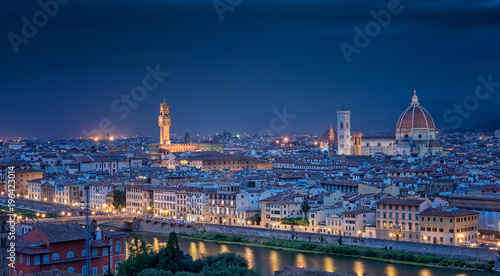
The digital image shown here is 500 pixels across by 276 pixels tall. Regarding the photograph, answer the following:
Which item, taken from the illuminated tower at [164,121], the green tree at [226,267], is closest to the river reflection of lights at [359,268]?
→ the green tree at [226,267]

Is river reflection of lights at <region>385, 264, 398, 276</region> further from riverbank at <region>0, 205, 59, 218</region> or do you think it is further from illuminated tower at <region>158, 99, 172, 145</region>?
illuminated tower at <region>158, 99, 172, 145</region>

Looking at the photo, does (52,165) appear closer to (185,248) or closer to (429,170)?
(429,170)

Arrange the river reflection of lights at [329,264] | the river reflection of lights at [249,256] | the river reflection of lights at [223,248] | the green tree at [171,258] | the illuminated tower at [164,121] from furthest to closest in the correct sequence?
the illuminated tower at [164,121]
the river reflection of lights at [223,248]
the river reflection of lights at [249,256]
the river reflection of lights at [329,264]
the green tree at [171,258]

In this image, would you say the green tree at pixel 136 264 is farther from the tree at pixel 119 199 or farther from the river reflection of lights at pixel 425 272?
the tree at pixel 119 199

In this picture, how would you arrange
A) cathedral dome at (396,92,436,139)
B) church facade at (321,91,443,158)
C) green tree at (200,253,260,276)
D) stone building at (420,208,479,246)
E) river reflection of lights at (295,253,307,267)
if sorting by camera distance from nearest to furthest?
green tree at (200,253,260,276)
river reflection of lights at (295,253,307,267)
stone building at (420,208,479,246)
church facade at (321,91,443,158)
cathedral dome at (396,92,436,139)

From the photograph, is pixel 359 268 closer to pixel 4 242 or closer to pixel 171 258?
pixel 171 258

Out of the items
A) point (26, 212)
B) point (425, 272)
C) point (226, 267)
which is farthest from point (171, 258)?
point (26, 212)

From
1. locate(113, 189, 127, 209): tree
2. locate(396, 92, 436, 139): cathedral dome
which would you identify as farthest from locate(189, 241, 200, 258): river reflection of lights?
locate(396, 92, 436, 139): cathedral dome

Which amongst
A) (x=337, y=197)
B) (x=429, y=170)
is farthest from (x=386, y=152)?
(x=337, y=197)
